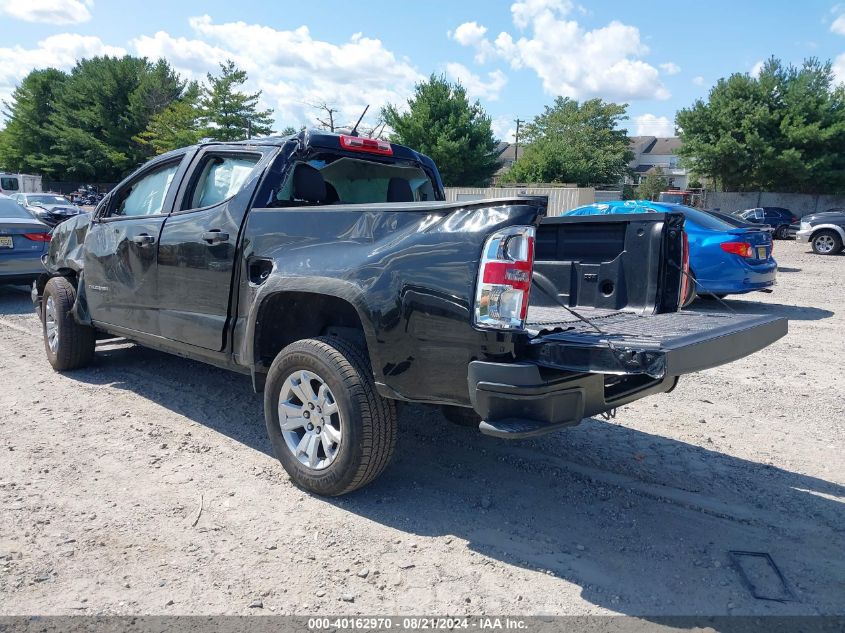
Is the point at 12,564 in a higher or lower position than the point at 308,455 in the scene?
lower

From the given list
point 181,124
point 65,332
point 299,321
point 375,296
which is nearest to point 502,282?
point 375,296

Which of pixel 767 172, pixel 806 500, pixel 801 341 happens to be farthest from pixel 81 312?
pixel 767 172

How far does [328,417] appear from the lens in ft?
12.2

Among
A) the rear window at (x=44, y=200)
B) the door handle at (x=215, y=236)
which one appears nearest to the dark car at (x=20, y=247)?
the door handle at (x=215, y=236)

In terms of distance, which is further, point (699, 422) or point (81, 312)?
point (81, 312)

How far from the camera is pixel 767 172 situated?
37.1 meters

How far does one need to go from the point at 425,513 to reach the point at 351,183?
246 centimetres

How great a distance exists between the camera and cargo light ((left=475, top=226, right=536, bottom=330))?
3035 mm

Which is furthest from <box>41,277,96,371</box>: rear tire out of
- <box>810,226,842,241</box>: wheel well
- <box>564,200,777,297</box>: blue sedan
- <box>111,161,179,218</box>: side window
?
<box>810,226,842,241</box>: wheel well

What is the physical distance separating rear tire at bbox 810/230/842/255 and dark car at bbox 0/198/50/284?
20.5 m

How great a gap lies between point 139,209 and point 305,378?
2.63 metres

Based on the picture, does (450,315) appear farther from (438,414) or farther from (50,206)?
(50,206)

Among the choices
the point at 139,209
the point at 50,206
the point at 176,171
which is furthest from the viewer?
the point at 50,206

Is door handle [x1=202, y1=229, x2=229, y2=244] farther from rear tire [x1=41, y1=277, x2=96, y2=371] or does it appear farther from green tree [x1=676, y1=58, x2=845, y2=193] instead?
green tree [x1=676, y1=58, x2=845, y2=193]
